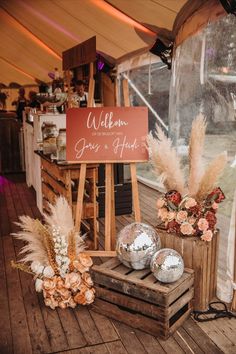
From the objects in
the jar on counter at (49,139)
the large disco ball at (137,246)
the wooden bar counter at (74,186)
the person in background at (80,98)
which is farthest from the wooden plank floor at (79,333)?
the person in background at (80,98)

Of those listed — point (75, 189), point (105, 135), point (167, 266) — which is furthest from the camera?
point (75, 189)

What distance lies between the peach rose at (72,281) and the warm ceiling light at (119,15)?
9.31ft

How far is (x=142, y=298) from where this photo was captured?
227cm

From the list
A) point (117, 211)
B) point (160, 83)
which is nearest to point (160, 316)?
point (117, 211)

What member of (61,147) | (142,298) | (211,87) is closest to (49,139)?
(61,147)

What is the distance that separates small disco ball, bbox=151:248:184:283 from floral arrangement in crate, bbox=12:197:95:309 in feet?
1.71

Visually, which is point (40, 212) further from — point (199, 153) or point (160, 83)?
point (160, 83)

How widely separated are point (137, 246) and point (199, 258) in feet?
1.29

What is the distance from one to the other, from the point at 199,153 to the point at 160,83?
384 inches

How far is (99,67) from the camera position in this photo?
21.7 ft

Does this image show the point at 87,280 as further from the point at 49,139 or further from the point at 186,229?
the point at 49,139

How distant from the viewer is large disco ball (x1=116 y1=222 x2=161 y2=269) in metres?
2.42

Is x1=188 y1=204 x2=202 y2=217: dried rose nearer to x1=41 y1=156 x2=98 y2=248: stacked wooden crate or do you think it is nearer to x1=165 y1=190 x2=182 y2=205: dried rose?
x1=165 y1=190 x2=182 y2=205: dried rose

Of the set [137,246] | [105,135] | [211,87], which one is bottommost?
[137,246]
